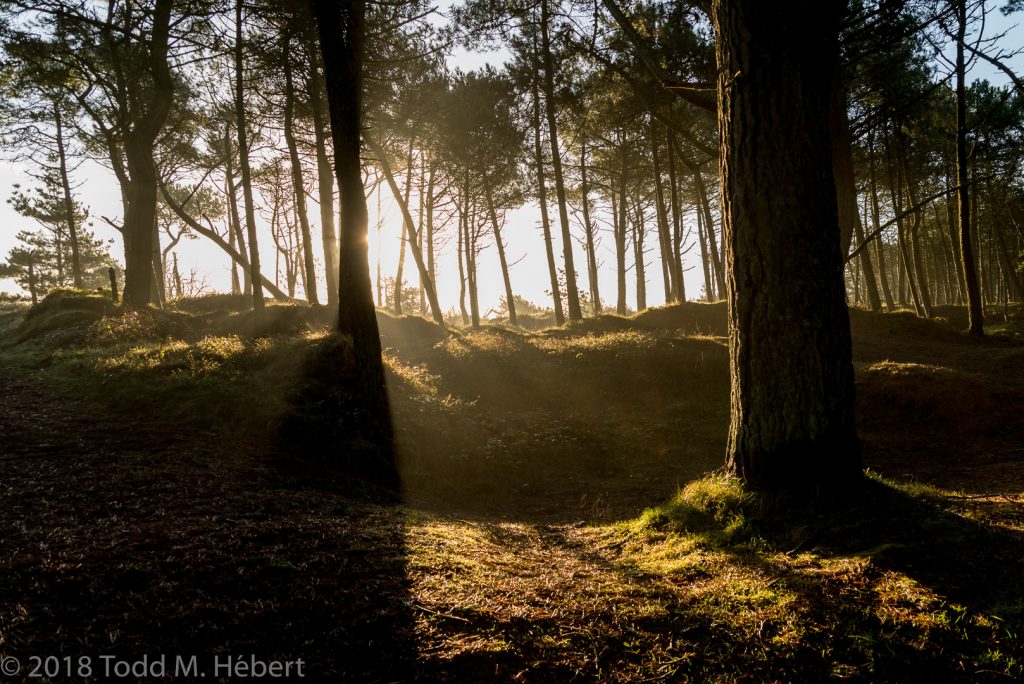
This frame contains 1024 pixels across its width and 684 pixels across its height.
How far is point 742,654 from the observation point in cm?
213

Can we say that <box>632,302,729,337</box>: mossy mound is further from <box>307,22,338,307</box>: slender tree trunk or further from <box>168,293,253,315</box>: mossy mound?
<box>168,293,253,315</box>: mossy mound

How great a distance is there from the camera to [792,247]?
3570 mm

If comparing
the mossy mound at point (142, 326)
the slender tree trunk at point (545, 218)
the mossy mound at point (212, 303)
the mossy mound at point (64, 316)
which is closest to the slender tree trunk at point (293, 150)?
the mossy mound at point (212, 303)

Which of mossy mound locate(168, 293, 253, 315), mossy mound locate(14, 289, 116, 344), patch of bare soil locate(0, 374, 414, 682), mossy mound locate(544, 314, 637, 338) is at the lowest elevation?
patch of bare soil locate(0, 374, 414, 682)

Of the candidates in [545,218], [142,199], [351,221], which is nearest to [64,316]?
[142,199]

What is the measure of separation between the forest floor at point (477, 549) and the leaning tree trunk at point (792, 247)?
1.55 ft

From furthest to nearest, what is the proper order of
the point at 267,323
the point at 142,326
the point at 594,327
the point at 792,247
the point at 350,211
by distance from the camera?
the point at 594,327
the point at 267,323
the point at 142,326
the point at 350,211
the point at 792,247

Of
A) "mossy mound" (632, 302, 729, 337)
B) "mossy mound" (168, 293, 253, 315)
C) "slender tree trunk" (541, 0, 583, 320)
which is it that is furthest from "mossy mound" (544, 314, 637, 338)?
"mossy mound" (168, 293, 253, 315)

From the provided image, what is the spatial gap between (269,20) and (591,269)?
880 inches

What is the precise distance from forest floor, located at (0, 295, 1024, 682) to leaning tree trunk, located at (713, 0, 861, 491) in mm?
474

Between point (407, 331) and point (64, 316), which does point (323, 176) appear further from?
point (64, 316)

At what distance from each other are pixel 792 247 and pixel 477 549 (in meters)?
3.18

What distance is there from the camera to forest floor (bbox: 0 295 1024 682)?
2.07 metres

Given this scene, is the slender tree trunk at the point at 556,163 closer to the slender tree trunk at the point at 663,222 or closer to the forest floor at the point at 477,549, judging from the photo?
the slender tree trunk at the point at 663,222
